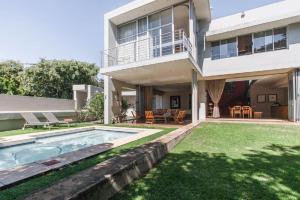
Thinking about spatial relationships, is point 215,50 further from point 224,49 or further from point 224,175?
point 224,175

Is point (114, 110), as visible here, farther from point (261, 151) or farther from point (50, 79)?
point (50, 79)

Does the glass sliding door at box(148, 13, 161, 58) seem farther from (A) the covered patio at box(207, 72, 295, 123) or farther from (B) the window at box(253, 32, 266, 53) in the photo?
(B) the window at box(253, 32, 266, 53)

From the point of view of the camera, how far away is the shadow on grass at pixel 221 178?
9.47 feet

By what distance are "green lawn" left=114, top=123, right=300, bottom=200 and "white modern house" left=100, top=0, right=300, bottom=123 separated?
18.1ft

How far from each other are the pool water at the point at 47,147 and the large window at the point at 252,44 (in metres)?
9.58

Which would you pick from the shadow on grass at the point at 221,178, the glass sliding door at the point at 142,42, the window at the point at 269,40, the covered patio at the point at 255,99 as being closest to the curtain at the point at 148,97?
the covered patio at the point at 255,99

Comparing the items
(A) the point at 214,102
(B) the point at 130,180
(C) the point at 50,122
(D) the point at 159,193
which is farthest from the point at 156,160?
(A) the point at 214,102

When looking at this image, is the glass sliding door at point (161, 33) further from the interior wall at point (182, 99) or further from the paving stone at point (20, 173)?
the interior wall at point (182, 99)

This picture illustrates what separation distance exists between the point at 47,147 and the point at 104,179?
6118 mm

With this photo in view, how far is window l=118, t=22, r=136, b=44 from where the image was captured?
13.2 m

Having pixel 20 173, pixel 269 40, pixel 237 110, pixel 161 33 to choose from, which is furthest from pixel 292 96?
pixel 20 173

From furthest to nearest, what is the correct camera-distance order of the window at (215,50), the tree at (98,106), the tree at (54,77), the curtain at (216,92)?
the tree at (54,77)
the curtain at (216,92)
the tree at (98,106)
the window at (215,50)

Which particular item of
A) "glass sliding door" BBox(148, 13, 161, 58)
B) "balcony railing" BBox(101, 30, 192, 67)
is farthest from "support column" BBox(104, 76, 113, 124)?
"glass sliding door" BBox(148, 13, 161, 58)

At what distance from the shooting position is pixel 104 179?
276 centimetres
